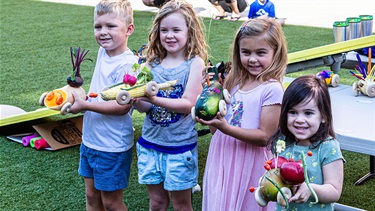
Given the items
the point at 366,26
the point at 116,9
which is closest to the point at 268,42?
the point at 116,9

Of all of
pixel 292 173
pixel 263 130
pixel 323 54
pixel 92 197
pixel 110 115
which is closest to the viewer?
pixel 292 173

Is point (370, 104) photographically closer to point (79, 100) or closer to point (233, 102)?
point (233, 102)

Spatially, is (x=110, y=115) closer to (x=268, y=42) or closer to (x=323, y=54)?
(x=268, y=42)

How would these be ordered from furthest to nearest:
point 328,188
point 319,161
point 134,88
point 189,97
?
point 189,97 < point 134,88 < point 319,161 < point 328,188

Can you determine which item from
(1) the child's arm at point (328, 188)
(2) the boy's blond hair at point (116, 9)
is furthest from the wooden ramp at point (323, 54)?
(1) the child's arm at point (328, 188)

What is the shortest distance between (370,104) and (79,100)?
5.35 ft

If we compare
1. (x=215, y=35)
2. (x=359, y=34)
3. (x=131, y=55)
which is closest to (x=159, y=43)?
(x=131, y=55)

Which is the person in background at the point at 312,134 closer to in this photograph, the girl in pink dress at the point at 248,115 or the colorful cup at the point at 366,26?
the girl in pink dress at the point at 248,115

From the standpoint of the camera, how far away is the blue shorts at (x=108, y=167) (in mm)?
3346

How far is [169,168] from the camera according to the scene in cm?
319

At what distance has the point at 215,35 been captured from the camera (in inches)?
365

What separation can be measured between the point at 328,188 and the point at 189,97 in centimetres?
96

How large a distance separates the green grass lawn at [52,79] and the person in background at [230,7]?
0.95ft

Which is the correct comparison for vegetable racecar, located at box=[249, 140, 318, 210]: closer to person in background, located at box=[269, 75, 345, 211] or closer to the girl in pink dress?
person in background, located at box=[269, 75, 345, 211]
